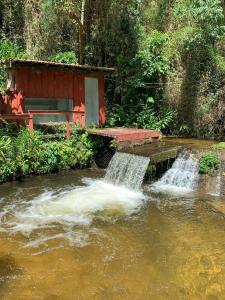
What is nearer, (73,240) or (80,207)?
(73,240)

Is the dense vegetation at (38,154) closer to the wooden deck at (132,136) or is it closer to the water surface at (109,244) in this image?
the water surface at (109,244)

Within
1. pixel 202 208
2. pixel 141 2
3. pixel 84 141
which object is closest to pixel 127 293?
pixel 202 208

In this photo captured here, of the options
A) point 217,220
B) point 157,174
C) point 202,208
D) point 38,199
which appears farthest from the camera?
point 157,174

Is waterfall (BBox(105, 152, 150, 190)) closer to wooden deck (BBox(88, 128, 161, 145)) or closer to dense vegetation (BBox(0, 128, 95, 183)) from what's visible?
wooden deck (BBox(88, 128, 161, 145))

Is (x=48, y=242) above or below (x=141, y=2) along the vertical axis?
below

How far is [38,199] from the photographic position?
33.4 ft

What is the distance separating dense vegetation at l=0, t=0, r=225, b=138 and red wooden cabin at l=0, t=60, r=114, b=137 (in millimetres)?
1610

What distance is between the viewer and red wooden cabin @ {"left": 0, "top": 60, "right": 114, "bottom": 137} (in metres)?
13.9

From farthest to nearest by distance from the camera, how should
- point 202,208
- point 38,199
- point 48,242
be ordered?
point 38,199 → point 202,208 → point 48,242

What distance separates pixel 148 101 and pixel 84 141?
5038mm

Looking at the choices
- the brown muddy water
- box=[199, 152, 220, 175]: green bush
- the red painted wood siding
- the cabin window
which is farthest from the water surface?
the red painted wood siding

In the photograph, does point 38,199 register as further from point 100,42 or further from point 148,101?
point 100,42

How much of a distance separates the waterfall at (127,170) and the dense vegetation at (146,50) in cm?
522

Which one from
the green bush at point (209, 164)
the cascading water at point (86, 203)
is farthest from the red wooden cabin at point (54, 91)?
the green bush at point (209, 164)
